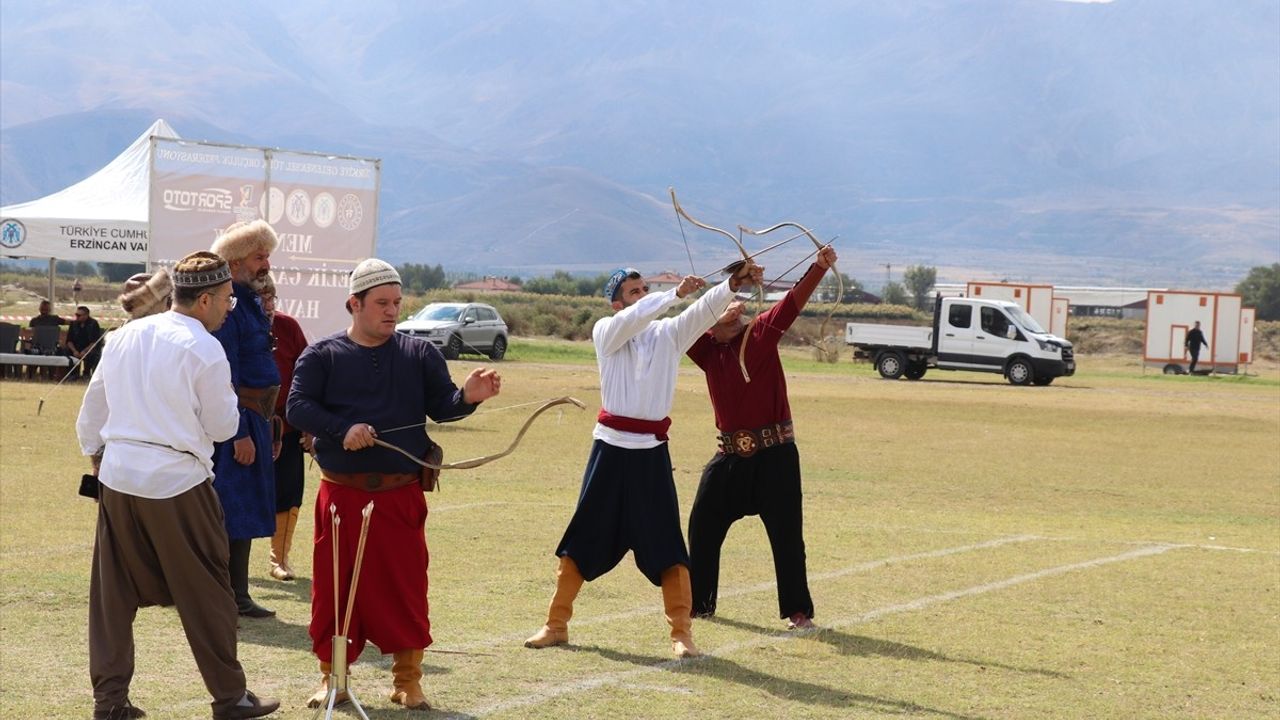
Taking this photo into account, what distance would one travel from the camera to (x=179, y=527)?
554cm

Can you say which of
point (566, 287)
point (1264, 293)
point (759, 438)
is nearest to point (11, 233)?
point (759, 438)

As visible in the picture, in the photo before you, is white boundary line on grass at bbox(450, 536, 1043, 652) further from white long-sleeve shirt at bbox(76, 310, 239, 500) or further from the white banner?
the white banner

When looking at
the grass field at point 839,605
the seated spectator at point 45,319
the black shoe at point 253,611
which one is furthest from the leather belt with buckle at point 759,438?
the seated spectator at point 45,319

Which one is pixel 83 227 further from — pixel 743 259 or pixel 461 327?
pixel 743 259

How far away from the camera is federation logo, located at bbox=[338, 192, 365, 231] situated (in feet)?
62.6

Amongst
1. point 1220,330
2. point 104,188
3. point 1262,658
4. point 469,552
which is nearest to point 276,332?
point 469,552

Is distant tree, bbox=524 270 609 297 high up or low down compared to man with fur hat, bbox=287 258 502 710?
up

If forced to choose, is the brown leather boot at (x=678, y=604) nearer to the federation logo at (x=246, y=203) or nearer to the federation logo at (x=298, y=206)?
the federation logo at (x=298, y=206)

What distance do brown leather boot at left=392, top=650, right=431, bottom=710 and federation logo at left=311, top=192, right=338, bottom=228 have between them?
13540 millimetres

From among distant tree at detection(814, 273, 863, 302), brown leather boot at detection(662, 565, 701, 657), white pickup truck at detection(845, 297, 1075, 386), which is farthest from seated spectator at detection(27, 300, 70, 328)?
brown leather boot at detection(662, 565, 701, 657)

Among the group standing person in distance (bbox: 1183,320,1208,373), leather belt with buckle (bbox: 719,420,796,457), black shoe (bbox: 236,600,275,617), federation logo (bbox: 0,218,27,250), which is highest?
federation logo (bbox: 0,218,27,250)

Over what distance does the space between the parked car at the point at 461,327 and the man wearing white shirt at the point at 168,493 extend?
32847mm

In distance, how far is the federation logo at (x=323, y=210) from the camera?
62.3 feet

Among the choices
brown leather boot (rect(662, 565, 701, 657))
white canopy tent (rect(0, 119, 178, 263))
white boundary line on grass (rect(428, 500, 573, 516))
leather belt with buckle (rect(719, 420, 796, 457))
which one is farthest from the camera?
white canopy tent (rect(0, 119, 178, 263))
